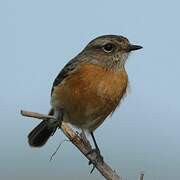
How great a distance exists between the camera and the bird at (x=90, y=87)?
20.9ft

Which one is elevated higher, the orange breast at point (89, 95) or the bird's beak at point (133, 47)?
the bird's beak at point (133, 47)

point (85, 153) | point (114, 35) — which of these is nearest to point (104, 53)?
point (114, 35)

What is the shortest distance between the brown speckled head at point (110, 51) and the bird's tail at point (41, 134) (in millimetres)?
1019

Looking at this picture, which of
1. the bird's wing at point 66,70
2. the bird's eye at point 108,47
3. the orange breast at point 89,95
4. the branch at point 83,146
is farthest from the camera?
the bird's eye at point 108,47

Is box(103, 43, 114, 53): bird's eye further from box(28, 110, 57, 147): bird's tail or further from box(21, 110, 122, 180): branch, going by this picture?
box(21, 110, 122, 180): branch

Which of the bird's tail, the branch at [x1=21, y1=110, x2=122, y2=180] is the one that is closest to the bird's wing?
the bird's tail

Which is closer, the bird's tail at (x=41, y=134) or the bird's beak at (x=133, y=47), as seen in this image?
the bird's beak at (x=133, y=47)

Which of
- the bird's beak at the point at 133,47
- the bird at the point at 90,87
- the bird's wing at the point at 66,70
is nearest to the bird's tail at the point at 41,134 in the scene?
the bird at the point at 90,87

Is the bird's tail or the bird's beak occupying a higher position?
the bird's beak

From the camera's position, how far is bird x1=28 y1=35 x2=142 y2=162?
6.38 meters

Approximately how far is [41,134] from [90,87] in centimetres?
114

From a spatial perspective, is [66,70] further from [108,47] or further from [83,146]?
[83,146]

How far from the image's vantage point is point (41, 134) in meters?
7.14

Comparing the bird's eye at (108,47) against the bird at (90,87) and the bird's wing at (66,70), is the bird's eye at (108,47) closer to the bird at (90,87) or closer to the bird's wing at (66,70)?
the bird at (90,87)
